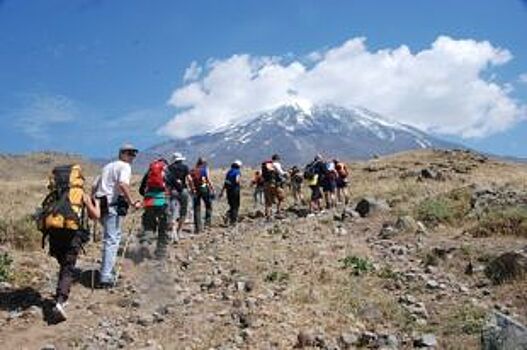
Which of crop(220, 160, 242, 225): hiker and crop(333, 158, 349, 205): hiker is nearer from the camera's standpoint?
crop(220, 160, 242, 225): hiker

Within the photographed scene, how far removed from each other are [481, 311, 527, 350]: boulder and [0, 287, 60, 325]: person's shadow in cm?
548

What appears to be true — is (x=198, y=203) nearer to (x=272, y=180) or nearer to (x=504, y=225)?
(x=272, y=180)

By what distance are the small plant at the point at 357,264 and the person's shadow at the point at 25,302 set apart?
4871 millimetres

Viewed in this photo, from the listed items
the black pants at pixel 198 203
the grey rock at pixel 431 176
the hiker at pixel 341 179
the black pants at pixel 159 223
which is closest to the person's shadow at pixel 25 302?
the black pants at pixel 159 223

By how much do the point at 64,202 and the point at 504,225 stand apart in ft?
28.3

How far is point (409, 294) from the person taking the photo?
40.7 ft

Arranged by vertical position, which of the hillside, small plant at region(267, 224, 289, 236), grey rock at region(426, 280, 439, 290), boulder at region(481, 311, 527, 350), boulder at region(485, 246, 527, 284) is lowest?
boulder at region(481, 311, 527, 350)

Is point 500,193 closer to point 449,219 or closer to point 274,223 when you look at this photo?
point 449,219

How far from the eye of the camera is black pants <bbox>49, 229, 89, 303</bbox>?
37.2 ft

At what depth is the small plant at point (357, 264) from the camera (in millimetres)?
13816

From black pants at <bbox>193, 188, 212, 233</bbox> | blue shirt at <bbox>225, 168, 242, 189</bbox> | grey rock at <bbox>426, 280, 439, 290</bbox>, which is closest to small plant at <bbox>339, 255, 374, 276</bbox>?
grey rock at <bbox>426, 280, 439, 290</bbox>

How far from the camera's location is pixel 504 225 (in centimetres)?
1606

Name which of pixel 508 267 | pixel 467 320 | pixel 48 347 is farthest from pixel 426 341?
pixel 48 347

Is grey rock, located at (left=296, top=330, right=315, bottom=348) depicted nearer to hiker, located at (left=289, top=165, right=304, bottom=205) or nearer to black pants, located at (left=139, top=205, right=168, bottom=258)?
black pants, located at (left=139, top=205, right=168, bottom=258)
